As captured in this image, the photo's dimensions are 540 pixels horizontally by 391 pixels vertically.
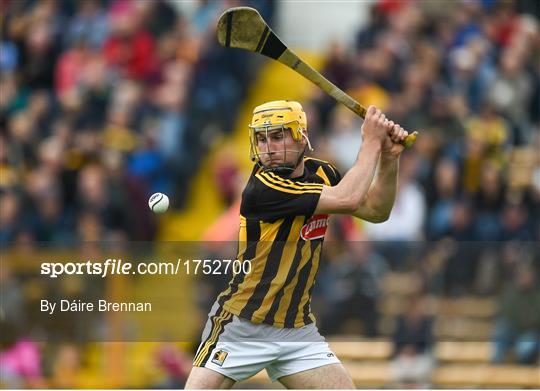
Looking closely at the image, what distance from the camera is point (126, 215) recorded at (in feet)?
36.4

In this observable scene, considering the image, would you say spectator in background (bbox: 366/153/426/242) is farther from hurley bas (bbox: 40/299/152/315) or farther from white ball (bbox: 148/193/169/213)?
white ball (bbox: 148/193/169/213)

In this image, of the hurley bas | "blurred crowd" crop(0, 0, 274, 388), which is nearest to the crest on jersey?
the hurley bas

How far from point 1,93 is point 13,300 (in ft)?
11.8

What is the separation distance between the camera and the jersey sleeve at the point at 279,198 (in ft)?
19.9

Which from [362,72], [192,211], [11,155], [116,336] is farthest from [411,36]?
[116,336]

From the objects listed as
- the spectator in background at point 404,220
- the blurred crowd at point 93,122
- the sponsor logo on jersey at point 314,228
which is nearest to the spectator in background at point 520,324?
the spectator in background at point 404,220

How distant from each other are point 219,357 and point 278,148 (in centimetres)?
94

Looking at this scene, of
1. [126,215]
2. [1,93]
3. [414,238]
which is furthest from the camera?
[1,93]

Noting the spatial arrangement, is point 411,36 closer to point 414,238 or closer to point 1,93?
point 414,238

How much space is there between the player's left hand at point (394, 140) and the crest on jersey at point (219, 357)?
1141mm

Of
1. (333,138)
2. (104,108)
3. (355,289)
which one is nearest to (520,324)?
(355,289)

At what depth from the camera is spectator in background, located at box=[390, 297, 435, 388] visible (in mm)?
9445

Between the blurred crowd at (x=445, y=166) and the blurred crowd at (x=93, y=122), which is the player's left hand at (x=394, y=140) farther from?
the blurred crowd at (x=93, y=122)

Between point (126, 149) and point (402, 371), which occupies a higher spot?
point (126, 149)
